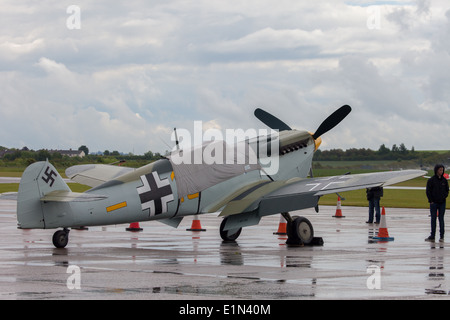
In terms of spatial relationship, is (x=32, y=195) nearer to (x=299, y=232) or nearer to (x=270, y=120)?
(x=299, y=232)

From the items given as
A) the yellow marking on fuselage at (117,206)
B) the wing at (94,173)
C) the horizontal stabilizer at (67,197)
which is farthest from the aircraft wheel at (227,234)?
the wing at (94,173)

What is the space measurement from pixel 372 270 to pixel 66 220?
6203 mm

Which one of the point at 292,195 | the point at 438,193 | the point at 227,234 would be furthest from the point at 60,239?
the point at 438,193

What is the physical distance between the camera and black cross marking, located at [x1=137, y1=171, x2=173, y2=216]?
15805 mm

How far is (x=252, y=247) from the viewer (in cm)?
1695

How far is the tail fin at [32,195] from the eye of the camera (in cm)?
1466

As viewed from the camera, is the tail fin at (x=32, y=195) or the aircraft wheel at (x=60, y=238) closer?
the tail fin at (x=32, y=195)

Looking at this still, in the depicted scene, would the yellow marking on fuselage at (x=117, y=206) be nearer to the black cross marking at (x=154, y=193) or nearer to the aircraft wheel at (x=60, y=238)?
the black cross marking at (x=154, y=193)

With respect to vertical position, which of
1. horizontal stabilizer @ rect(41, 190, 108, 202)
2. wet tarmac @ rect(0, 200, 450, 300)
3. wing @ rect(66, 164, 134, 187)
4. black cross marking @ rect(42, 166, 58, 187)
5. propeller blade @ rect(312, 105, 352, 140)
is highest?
propeller blade @ rect(312, 105, 352, 140)

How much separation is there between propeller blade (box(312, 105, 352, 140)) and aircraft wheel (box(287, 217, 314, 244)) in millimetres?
3952

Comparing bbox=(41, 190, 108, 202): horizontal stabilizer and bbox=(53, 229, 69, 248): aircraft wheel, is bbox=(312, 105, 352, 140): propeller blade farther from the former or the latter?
bbox=(53, 229, 69, 248): aircraft wheel

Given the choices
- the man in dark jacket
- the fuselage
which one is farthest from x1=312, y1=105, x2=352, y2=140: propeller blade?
the man in dark jacket

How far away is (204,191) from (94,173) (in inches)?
212

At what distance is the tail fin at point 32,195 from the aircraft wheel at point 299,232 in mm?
5729
